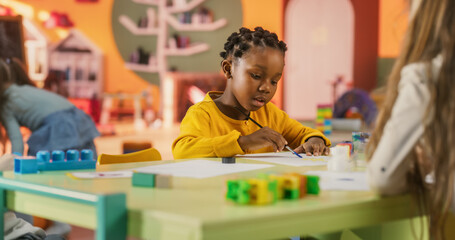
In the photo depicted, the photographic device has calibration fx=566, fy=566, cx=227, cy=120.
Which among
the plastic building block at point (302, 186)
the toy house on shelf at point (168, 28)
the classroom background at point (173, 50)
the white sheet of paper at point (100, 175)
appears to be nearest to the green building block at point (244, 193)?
the plastic building block at point (302, 186)

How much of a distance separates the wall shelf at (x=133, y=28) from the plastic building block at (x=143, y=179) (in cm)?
845

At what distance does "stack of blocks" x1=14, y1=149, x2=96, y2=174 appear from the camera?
3.67 ft

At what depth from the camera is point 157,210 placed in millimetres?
764

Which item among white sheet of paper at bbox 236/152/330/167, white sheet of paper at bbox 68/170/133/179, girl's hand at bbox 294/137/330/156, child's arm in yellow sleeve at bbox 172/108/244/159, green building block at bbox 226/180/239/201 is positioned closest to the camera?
green building block at bbox 226/180/239/201

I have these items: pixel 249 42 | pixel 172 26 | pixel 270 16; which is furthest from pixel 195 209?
pixel 172 26

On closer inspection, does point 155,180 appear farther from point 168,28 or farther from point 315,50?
point 168,28

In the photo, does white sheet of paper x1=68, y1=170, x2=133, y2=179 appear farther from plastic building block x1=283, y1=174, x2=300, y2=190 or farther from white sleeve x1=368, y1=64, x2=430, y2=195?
white sleeve x1=368, y1=64, x2=430, y2=195

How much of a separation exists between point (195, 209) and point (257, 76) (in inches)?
39.0

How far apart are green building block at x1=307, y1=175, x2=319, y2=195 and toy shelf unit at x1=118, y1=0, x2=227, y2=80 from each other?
8.26m

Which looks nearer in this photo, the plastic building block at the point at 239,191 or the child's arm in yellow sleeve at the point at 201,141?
the plastic building block at the point at 239,191

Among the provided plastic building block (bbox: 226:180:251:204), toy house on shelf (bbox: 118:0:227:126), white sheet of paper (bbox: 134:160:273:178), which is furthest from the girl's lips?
toy house on shelf (bbox: 118:0:227:126)

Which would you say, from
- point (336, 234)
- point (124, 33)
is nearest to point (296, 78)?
point (124, 33)

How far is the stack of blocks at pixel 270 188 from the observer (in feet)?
2.65

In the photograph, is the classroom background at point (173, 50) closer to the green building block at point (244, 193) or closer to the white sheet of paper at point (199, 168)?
the white sheet of paper at point (199, 168)
